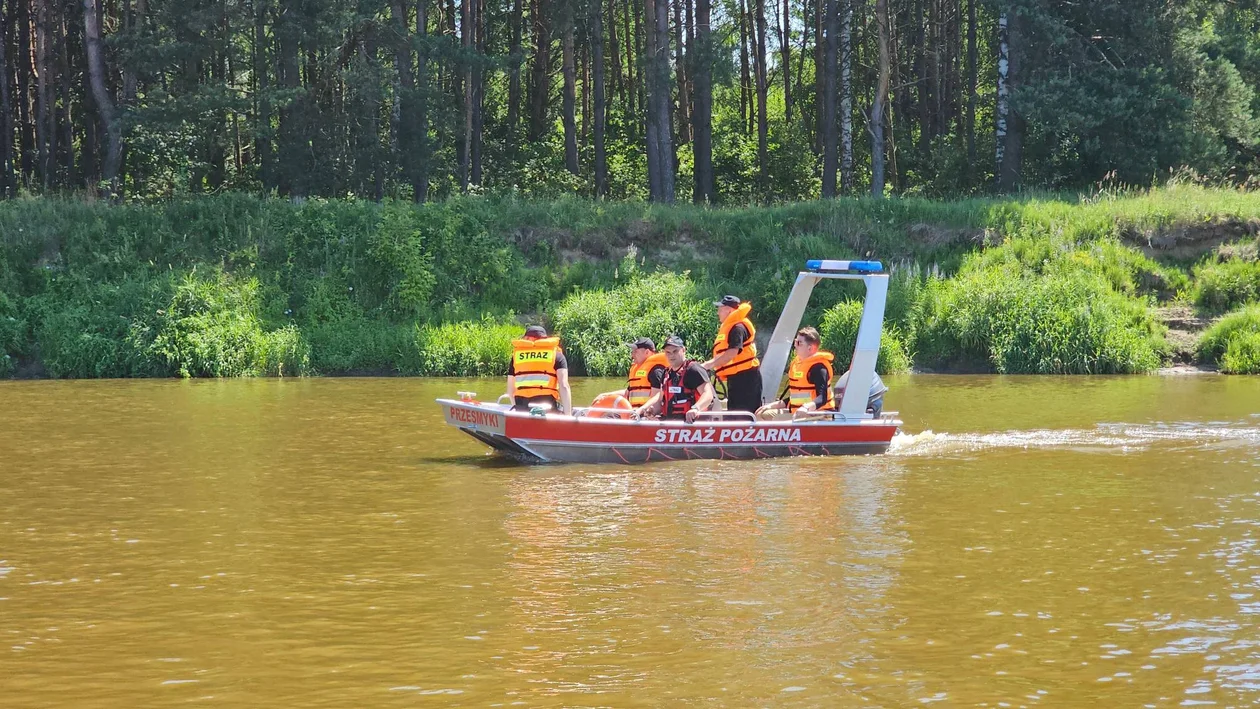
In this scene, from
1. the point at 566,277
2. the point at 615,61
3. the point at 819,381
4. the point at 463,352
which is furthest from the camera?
the point at 615,61

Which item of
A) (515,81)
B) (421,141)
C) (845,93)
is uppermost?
(515,81)

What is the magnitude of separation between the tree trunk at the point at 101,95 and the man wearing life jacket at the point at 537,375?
65.0 ft

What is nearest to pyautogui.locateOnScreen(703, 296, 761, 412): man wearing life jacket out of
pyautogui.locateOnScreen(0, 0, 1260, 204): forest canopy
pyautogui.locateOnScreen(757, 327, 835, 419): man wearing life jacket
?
pyautogui.locateOnScreen(757, 327, 835, 419): man wearing life jacket

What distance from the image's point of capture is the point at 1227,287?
2662 centimetres

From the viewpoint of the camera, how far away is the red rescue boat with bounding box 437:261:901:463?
48.2 feet

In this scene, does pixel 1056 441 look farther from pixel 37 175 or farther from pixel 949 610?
pixel 37 175

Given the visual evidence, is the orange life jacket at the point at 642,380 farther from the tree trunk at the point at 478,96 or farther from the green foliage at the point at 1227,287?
the tree trunk at the point at 478,96

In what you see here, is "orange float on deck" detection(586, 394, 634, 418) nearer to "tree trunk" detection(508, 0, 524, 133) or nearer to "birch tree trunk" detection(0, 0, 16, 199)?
"birch tree trunk" detection(0, 0, 16, 199)

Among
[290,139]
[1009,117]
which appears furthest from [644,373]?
[1009,117]

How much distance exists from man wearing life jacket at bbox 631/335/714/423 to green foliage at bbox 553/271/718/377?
969 cm

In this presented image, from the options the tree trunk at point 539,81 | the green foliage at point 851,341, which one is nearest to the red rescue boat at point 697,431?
the green foliage at point 851,341

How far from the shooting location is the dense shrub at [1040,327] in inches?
973

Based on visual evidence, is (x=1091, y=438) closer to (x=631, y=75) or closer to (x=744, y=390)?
(x=744, y=390)

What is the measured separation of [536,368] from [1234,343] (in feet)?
49.5
